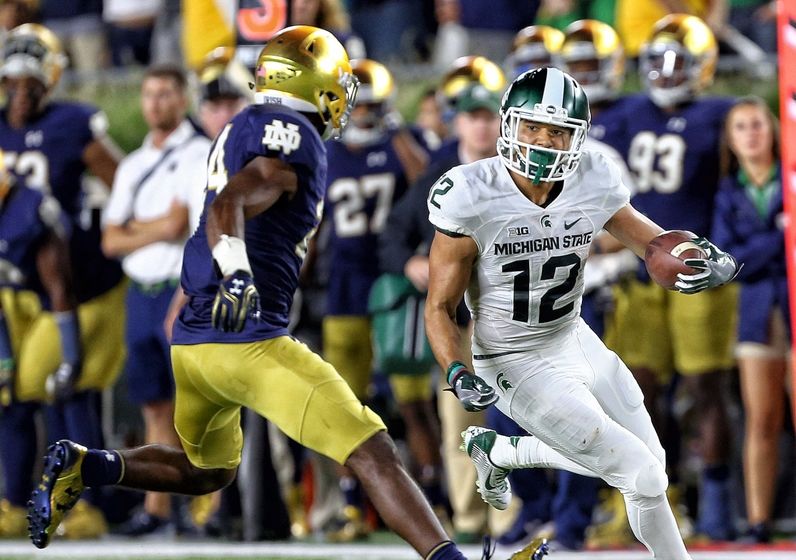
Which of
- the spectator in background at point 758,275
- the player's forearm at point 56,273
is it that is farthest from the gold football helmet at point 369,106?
the spectator in background at point 758,275

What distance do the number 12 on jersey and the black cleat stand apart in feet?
4.59

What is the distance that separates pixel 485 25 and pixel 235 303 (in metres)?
4.91

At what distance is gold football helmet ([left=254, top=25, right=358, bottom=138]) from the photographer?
16.7 ft

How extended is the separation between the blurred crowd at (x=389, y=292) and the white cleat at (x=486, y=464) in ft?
4.52

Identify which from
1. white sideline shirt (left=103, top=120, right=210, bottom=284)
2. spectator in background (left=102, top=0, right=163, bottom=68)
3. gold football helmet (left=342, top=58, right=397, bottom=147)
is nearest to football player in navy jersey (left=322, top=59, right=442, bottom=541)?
gold football helmet (left=342, top=58, right=397, bottom=147)

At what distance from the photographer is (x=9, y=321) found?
297 inches

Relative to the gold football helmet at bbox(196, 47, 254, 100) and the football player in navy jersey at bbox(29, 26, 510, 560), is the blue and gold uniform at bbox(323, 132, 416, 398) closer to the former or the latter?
the gold football helmet at bbox(196, 47, 254, 100)

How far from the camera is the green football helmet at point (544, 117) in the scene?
4.70 metres

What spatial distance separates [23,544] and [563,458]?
2940 mm

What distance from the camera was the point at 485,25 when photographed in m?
8.99

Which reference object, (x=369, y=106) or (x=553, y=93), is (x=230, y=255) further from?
(x=369, y=106)

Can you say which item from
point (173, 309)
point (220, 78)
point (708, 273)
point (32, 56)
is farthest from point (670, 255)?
point (32, 56)

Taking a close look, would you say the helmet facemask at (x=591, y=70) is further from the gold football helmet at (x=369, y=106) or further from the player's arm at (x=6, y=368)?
the player's arm at (x=6, y=368)

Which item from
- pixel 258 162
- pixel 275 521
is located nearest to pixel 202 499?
pixel 275 521
